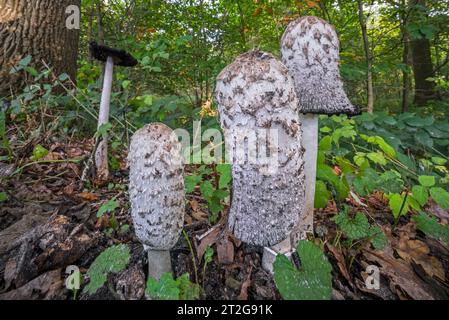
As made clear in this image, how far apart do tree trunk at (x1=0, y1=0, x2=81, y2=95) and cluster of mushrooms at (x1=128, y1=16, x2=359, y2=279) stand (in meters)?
2.82

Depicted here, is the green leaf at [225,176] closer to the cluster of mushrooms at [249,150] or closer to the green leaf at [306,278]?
the cluster of mushrooms at [249,150]

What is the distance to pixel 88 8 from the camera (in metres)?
5.53

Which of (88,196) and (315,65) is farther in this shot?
→ (88,196)

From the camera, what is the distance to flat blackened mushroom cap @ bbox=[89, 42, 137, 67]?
6.95 feet

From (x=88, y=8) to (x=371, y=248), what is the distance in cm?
632

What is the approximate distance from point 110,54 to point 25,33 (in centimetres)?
174

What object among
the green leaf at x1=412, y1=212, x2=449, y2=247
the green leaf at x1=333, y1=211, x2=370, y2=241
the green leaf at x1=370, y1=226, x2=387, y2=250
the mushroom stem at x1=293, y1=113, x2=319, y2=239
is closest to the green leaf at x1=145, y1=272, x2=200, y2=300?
the mushroom stem at x1=293, y1=113, x2=319, y2=239

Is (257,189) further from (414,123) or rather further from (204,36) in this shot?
(204,36)

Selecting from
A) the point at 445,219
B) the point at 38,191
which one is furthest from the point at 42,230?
the point at 445,219

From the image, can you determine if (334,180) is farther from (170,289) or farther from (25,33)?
(25,33)

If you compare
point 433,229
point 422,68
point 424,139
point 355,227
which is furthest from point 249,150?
point 422,68

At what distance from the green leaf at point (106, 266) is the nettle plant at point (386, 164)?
115 centimetres

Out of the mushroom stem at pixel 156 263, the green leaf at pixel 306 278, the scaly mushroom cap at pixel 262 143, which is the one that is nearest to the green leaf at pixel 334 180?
the scaly mushroom cap at pixel 262 143

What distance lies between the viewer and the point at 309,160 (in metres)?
1.61
